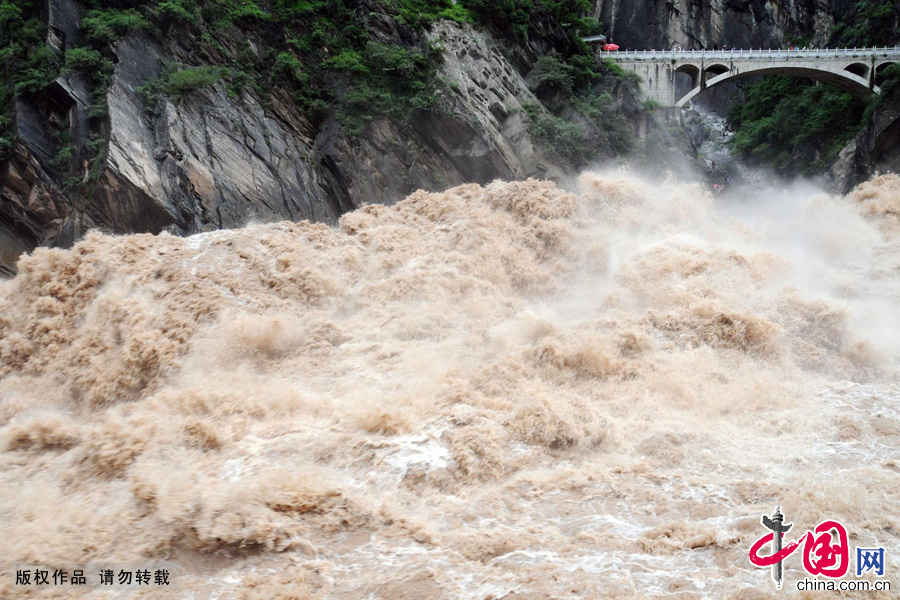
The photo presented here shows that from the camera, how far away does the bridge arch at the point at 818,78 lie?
28.5 metres

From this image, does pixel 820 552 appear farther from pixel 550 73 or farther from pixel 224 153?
pixel 550 73

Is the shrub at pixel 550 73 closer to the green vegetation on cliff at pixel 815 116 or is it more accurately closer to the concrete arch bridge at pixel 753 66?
the concrete arch bridge at pixel 753 66

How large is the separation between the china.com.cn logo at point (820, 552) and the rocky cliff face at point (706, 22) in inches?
1608

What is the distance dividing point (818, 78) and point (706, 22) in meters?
12.7

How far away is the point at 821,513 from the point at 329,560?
162 inches

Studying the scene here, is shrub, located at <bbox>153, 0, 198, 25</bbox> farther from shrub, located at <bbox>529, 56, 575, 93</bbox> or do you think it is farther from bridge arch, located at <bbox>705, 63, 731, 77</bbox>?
bridge arch, located at <bbox>705, 63, 731, 77</bbox>

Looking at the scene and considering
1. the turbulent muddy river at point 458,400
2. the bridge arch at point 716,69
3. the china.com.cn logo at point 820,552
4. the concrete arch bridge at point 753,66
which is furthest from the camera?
the bridge arch at point 716,69

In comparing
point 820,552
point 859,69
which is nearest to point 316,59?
point 820,552

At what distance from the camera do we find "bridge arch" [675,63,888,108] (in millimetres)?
28531

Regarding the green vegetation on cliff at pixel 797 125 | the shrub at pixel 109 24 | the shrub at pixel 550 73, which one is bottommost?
the shrub at pixel 109 24

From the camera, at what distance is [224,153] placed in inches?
733

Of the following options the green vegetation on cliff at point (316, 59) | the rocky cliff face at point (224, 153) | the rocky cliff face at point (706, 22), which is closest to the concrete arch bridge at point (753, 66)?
the green vegetation on cliff at point (316, 59)

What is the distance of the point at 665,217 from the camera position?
509 inches

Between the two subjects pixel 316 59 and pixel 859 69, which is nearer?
pixel 316 59
